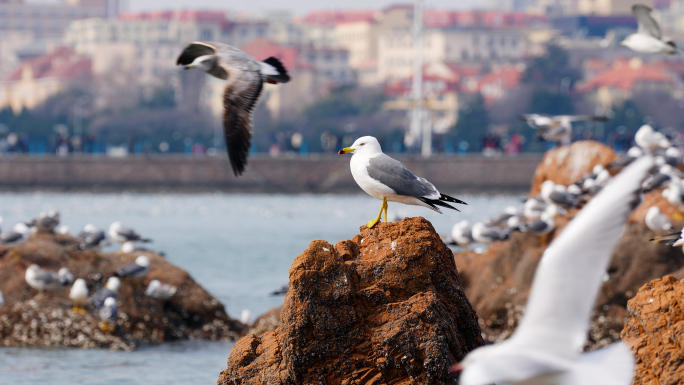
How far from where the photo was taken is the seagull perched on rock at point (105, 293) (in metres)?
13.2

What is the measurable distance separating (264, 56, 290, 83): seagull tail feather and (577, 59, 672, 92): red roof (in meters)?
94.8

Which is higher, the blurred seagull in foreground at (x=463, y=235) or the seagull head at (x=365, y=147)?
the seagull head at (x=365, y=147)

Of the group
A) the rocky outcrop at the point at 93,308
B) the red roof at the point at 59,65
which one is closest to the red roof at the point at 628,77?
the red roof at the point at 59,65

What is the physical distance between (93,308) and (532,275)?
5.17 m

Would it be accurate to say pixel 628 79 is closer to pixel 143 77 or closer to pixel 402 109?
pixel 402 109

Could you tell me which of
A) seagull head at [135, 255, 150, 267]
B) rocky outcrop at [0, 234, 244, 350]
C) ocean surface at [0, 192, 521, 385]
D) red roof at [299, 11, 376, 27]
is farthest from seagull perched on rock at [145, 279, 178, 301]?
red roof at [299, 11, 376, 27]

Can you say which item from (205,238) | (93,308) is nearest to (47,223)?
(93,308)

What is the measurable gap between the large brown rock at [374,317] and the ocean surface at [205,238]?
5.21 metres

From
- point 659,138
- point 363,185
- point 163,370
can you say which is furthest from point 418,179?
point 659,138

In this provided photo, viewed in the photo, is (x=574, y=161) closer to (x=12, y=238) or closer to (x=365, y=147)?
(x=12, y=238)

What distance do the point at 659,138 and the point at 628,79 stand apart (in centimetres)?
8780

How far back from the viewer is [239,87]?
8555 millimetres

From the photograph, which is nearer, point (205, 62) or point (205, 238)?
point (205, 62)

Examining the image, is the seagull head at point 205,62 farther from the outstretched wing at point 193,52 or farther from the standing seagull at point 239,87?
the outstretched wing at point 193,52
